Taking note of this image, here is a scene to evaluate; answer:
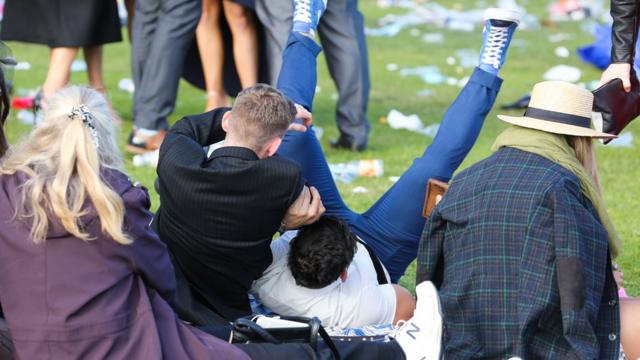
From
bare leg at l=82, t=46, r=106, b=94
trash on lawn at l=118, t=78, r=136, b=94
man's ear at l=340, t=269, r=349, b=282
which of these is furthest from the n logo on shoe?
trash on lawn at l=118, t=78, r=136, b=94

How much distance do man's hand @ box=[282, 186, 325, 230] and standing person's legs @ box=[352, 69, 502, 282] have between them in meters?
0.65

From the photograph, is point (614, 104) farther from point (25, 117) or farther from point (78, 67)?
point (78, 67)

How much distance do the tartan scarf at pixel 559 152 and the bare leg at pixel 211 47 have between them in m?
3.63

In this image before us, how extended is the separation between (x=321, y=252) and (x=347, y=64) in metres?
3.33

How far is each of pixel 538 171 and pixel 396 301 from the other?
0.74 metres

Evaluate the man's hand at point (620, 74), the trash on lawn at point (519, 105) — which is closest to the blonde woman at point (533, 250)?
the man's hand at point (620, 74)

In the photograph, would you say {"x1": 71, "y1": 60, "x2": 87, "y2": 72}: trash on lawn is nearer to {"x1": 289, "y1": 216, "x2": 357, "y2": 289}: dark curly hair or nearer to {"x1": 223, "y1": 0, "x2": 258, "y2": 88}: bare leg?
{"x1": 223, "y1": 0, "x2": 258, "y2": 88}: bare leg

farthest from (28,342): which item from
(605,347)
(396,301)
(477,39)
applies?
(477,39)

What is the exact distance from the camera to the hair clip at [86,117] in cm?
302

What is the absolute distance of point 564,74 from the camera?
1001 cm

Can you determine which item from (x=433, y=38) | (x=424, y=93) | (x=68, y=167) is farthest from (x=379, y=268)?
(x=433, y=38)

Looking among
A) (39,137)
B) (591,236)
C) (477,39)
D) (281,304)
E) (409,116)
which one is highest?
(39,137)

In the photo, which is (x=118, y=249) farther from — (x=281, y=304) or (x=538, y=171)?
(x=538, y=171)

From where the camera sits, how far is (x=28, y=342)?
299 centimetres
